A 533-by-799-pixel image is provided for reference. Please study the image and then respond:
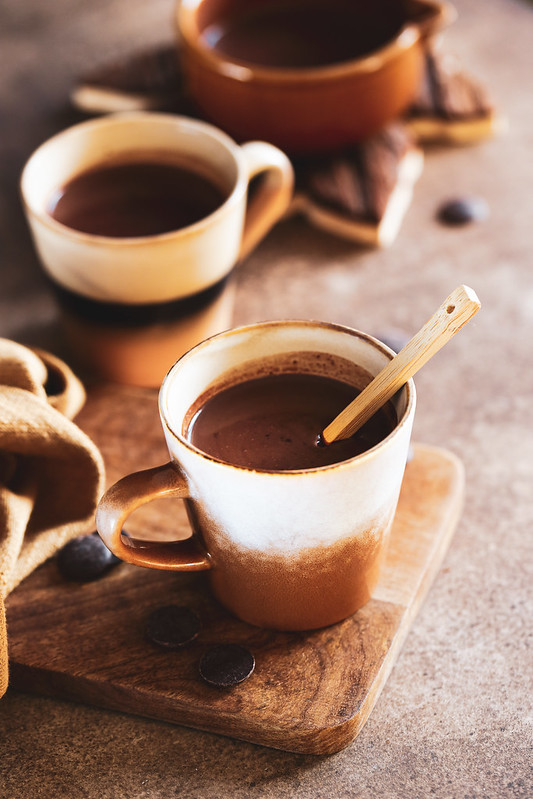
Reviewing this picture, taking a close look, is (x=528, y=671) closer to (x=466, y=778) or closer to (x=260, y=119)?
(x=466, y=778)

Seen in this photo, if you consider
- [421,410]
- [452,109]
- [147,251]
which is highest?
[147,251]

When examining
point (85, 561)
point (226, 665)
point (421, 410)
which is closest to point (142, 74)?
point (421, 410)

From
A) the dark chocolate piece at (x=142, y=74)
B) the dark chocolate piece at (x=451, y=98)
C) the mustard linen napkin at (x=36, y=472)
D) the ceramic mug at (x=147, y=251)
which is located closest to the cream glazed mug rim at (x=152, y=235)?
the ceramic mug at (x=147, y=251)

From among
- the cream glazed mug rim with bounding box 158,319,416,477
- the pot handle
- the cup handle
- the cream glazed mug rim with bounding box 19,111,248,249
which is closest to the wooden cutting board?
the cream glazed mug rim with bounding box 158,319,416,477

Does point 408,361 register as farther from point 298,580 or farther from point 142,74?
point 142,74

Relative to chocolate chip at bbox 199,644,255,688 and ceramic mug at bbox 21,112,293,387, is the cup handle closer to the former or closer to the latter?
ceramic mug at bbox 21,112,293,387

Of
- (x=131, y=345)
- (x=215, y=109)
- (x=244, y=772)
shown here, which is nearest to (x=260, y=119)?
(x=215, y=109)
